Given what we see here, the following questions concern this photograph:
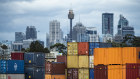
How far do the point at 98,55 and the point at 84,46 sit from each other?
1275 centimetres

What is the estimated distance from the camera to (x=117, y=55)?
41656 millimetres

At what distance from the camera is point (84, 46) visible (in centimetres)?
5612

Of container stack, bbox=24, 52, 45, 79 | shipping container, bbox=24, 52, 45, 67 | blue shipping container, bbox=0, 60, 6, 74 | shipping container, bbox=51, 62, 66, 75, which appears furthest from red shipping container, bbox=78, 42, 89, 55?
blue shipping container, bbox=0, 60, 6, 74

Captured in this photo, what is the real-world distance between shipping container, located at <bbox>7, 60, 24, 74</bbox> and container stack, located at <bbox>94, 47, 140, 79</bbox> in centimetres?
1439

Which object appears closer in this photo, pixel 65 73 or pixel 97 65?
pixel 97 65

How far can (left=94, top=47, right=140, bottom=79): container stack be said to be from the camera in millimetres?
40531

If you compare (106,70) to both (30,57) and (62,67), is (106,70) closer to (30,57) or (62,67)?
(30,57)

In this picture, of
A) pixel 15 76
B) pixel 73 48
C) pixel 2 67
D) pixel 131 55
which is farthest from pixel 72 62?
pixel 131 55

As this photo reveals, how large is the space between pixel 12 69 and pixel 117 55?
59.8ft

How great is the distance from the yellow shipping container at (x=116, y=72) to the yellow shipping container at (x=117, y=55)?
489mm

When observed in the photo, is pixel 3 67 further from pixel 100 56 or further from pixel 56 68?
pixel 100 56

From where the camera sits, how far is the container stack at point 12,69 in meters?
55.0

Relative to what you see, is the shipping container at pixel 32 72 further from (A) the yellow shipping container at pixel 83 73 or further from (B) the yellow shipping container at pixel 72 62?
(A) the yellow shipping container at pixel 83 73

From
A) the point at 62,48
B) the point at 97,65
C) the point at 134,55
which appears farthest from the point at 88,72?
the point at 62,48
